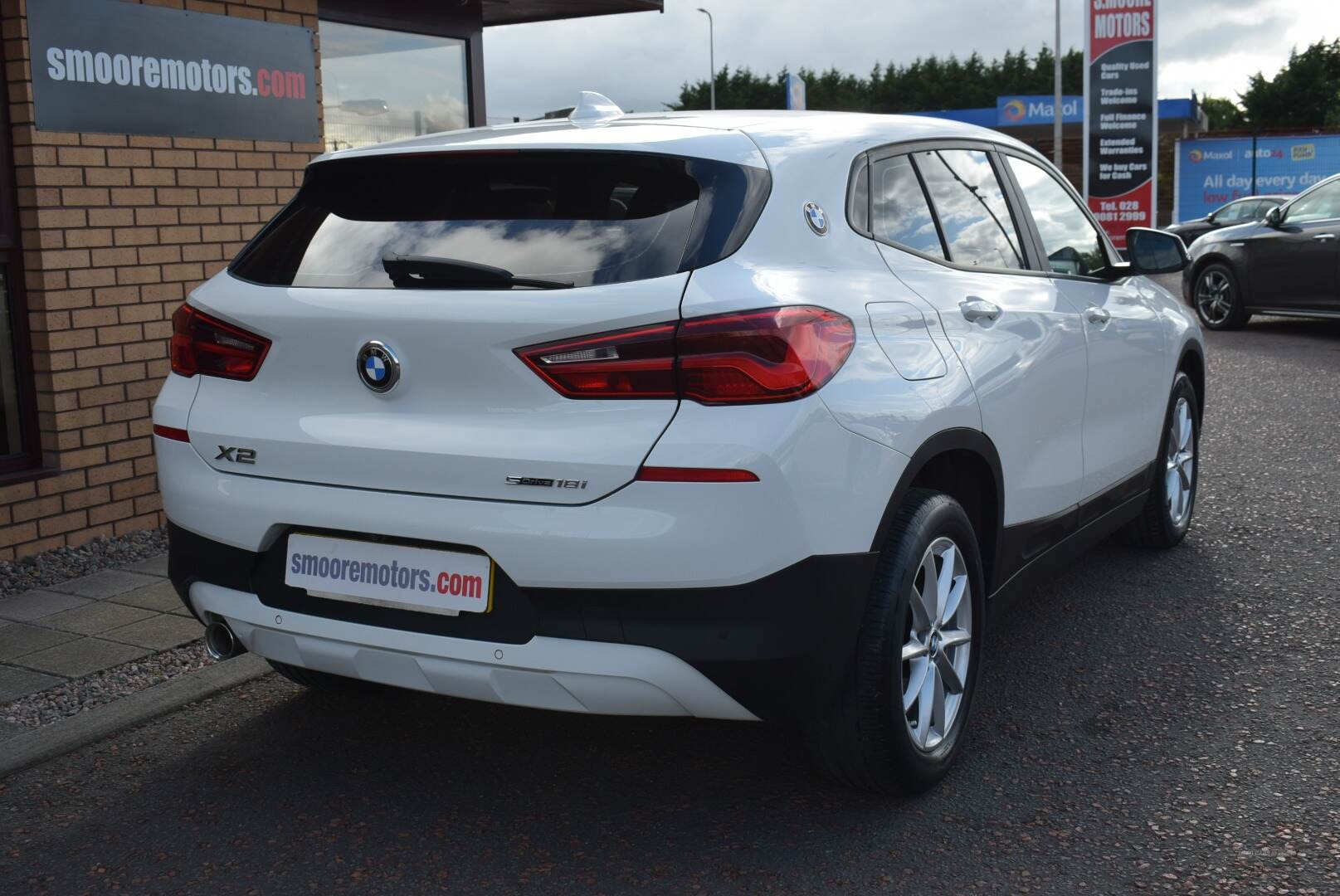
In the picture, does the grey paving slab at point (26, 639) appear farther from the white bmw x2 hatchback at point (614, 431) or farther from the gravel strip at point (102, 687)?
the white bmw x2 hatchback at point (614, 431)

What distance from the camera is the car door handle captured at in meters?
3.77

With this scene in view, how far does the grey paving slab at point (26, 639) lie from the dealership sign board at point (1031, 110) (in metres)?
71.8

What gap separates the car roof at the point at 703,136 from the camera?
10.7 ft

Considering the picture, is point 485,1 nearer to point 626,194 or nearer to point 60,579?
point 60,579

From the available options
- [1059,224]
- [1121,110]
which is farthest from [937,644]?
[1121,110]

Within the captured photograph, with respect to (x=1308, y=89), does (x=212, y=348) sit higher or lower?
lower

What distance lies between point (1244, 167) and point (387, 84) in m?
47.1

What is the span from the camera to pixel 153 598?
214 inches

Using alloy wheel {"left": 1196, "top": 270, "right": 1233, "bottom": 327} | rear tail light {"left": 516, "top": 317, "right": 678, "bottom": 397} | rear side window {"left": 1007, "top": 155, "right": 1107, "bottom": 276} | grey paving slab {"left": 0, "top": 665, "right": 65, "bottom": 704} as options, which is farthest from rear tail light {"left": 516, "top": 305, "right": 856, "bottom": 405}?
alloy wheel {"left": 1196, "top": 270, "right": 1233, "bottom": 327}

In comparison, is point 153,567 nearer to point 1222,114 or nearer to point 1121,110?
point 1121,110

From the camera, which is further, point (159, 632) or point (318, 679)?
point (159, 632)

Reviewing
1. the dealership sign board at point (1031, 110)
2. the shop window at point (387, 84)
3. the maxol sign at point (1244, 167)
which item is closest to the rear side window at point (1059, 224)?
the shop window at point (387, 84)

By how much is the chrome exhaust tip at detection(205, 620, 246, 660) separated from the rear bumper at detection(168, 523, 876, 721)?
35cm

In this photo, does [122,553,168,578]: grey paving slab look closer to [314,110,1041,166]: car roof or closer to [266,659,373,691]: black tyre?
[266,659,373,691]: black tyre
